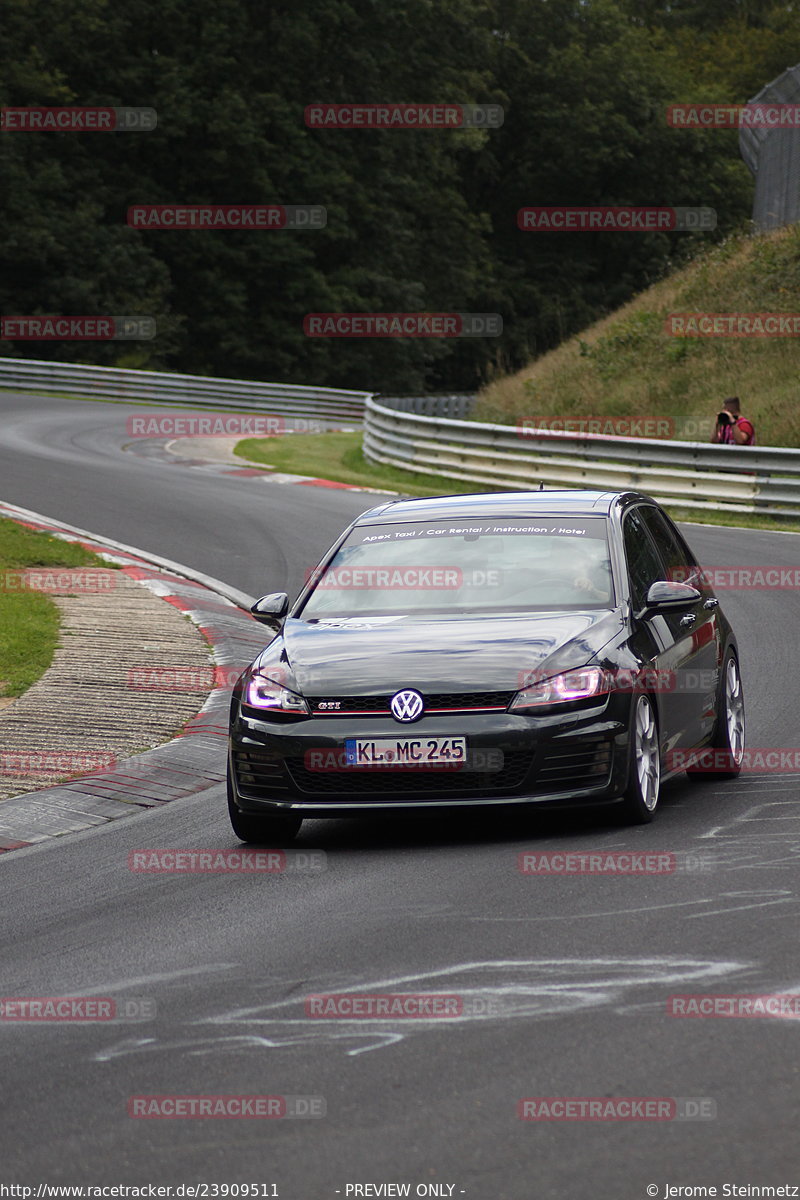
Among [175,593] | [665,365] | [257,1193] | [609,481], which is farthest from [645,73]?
[257,1193]

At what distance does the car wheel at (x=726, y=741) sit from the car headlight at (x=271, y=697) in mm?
2632

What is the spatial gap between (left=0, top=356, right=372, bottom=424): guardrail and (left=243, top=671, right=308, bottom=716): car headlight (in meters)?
37.1

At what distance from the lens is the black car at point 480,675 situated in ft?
25.7

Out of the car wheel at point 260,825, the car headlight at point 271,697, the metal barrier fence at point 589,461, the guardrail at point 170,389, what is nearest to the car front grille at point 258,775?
the car wheel at point 260,825

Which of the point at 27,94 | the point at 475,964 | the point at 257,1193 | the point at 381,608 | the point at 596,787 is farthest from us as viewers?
the point at 27,94

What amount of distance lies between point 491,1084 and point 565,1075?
210 mm

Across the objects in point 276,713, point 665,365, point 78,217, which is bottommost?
point 276,713

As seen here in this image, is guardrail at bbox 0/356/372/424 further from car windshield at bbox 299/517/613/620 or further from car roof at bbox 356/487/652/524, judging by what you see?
car windshield at bbox 299/517/613/620

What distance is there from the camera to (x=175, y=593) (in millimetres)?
16844

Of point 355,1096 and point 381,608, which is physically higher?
point 381,608

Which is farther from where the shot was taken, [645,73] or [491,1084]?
[645,73]

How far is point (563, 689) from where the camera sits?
791cm

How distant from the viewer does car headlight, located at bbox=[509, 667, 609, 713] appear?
784cm

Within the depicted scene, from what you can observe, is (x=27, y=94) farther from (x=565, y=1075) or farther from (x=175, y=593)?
(x=565, y=1075)
